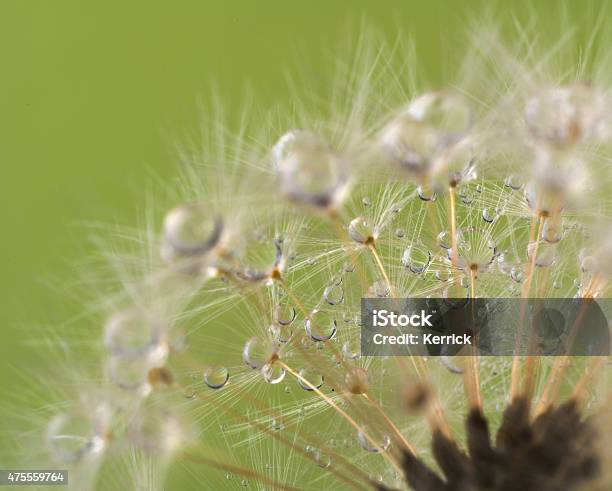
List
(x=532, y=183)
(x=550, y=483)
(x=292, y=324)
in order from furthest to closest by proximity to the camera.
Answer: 1. (x=292, y=324)
2. (x=532, y=183)
3. (x=550, y=483)

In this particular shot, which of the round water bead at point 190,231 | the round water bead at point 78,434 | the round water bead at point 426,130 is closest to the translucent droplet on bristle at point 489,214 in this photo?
the round water bead at point 426,130

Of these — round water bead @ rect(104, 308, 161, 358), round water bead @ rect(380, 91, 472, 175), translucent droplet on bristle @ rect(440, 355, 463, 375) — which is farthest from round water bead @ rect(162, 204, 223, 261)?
translucent droplet on bristle @ rect(440, 355, 463, 375)

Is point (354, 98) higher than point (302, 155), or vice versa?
point (354, 98)

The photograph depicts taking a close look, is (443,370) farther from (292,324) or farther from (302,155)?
(302,155)

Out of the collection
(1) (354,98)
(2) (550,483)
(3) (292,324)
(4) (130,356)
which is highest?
(1) (354,98)

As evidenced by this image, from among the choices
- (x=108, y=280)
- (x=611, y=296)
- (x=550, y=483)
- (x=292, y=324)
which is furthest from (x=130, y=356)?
(x=611, y=296)

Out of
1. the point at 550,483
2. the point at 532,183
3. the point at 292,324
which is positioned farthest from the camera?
the point at 292,324

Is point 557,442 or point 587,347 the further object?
point 587,347
